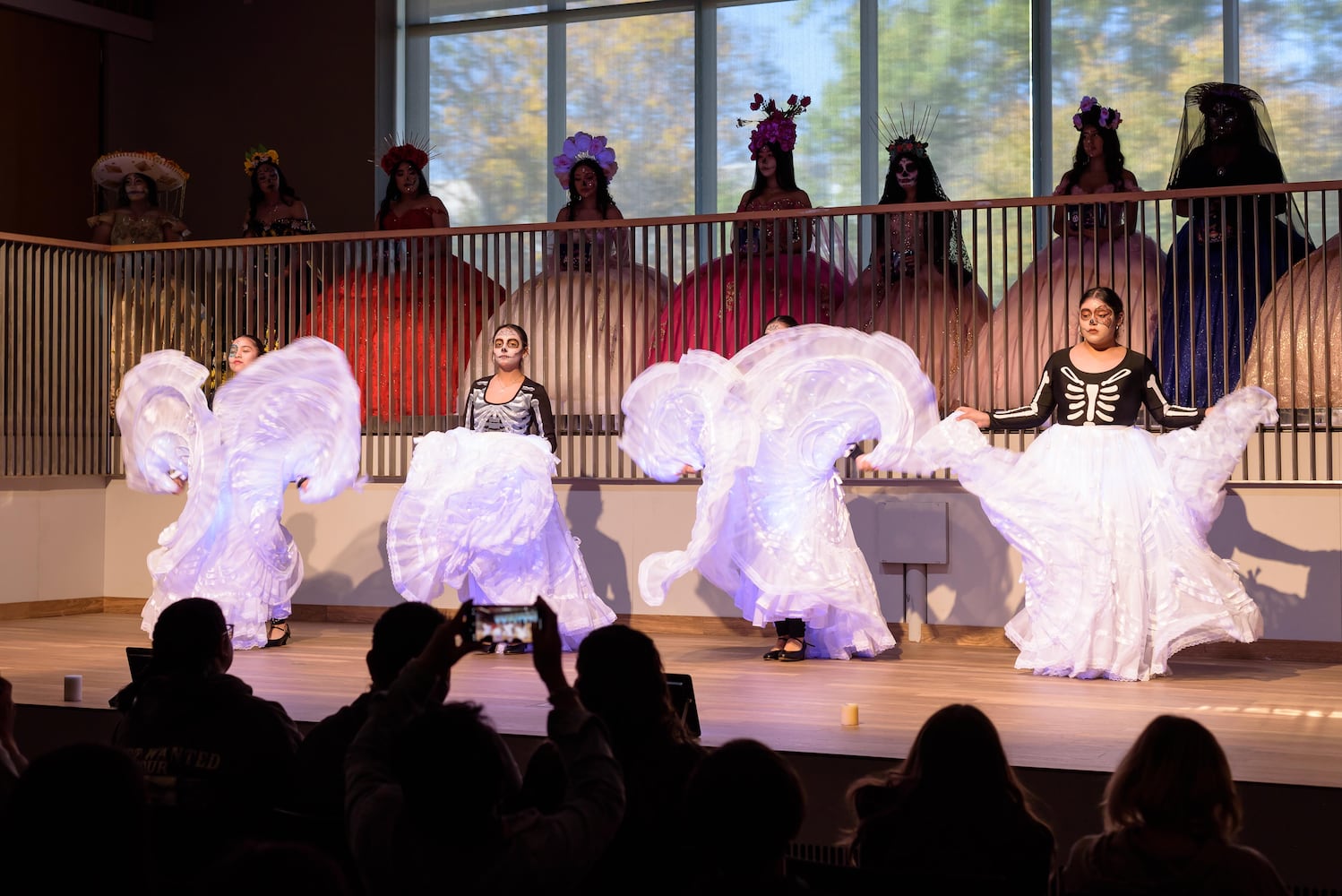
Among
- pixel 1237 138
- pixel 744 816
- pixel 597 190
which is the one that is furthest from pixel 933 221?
pixel 744 816

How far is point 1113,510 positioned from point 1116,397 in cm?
47

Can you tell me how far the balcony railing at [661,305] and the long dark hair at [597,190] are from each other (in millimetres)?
364

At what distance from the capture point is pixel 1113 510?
5727 millimetres

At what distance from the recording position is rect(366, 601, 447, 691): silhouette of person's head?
9.08ft

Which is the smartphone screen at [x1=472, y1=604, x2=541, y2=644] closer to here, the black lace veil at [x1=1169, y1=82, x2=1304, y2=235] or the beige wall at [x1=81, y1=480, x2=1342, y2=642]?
the beige wall at [x1=81, y1=480, x2=1342, y2=642]

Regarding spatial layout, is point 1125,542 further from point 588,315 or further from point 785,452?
point 588,315

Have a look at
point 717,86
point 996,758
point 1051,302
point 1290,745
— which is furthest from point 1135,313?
point 996,758

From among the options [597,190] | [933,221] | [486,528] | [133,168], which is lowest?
[486,528]

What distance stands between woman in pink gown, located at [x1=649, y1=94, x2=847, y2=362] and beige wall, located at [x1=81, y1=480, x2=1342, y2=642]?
2.56 ft

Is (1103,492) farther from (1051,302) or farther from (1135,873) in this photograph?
(1135,873)

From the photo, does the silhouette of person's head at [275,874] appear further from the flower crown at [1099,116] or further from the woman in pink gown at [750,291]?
the flower crown at [1099,116]

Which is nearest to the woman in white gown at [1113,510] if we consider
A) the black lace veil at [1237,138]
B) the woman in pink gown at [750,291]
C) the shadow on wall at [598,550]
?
the black lace veil at [1237,138]

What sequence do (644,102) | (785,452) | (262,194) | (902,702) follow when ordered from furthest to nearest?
(644,102)
(262,194)
(785,452)
(902,702)

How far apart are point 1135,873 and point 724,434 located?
14.0 ft
